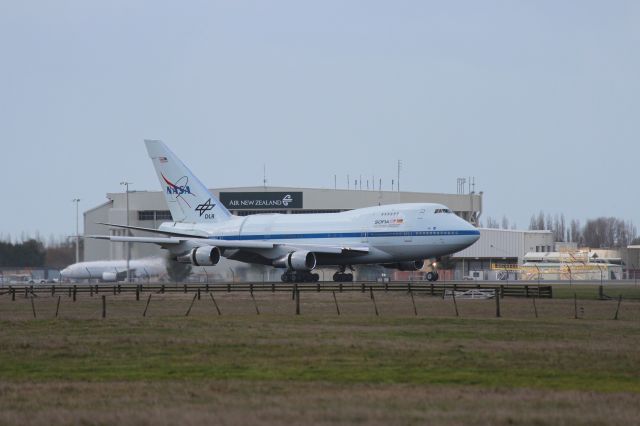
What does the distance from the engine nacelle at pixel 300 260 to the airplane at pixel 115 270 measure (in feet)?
68.2

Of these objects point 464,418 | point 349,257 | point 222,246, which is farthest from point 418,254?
point 464,418

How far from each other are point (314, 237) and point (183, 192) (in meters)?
12.5

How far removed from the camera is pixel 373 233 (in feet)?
232

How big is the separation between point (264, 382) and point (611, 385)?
21.7ft

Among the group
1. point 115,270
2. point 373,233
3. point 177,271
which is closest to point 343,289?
point 373,233

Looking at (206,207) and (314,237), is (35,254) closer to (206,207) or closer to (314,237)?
(206,207)

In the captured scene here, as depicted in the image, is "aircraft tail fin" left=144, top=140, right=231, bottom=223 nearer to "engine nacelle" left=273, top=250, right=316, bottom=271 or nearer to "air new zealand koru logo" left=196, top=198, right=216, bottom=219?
"air new zealand koru logo" left=196, top=198, right=216, bottom=219

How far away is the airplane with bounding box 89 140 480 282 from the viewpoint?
69500 mm

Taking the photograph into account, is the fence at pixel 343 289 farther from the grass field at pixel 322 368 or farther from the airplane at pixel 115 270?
the airplane at pixel 115 270

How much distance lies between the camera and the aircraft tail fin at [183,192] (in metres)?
79.9

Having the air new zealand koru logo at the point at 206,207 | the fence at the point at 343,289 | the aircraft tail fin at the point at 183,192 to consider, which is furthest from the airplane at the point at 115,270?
the fence at the point at 343,289

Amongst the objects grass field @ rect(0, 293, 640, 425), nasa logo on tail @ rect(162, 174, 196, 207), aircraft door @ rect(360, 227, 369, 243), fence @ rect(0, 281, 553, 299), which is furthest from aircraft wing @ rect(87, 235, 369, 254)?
grass field @ rect(0, 293, 640, 425)

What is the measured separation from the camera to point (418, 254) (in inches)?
2771

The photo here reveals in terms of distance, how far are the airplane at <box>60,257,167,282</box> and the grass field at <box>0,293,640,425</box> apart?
158 ft
